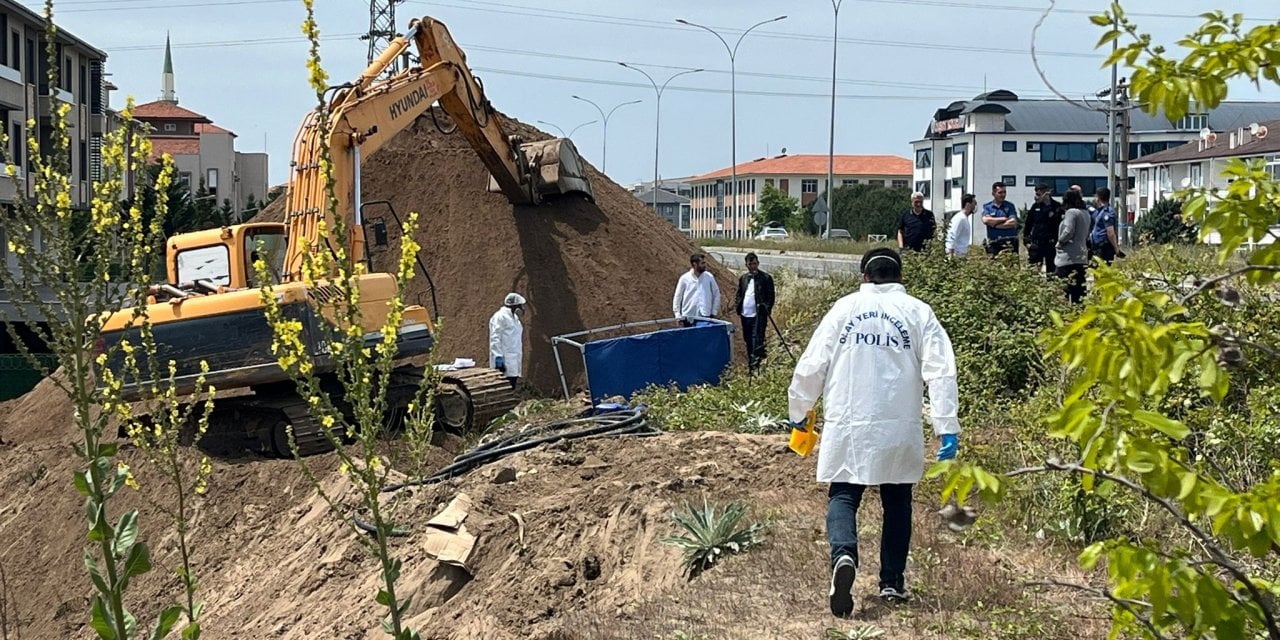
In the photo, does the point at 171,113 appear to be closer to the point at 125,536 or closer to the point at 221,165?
the point at 221,165

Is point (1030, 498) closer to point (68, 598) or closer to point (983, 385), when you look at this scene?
point (983, 385)

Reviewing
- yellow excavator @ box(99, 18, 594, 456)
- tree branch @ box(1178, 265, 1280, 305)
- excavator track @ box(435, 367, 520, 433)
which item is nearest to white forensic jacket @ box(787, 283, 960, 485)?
tree branch @ box(1178, 265, 1280, 305)

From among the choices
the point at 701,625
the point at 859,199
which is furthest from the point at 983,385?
the point at 859,199

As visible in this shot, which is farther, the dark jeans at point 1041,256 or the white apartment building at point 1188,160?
the white apartment building at point 1188,160

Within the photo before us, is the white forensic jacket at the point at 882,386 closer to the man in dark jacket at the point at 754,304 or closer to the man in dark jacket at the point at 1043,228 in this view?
the man in dark jacket at the point at 1043,228

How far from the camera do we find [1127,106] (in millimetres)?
4012

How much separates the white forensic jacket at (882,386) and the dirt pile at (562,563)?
0.66m

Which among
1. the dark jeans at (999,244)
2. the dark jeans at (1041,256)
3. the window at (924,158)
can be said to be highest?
the window at (924,158)

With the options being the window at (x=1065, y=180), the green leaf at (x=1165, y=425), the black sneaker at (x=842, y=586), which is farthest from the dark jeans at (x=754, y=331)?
the window at (x=1065, y=180)

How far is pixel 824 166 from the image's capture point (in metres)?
144

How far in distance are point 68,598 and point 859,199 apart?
259 ft

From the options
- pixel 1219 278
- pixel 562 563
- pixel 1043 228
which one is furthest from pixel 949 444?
A: pixel 1043 228

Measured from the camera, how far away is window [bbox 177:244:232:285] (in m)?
15.9

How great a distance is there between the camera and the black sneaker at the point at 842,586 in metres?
6.54
